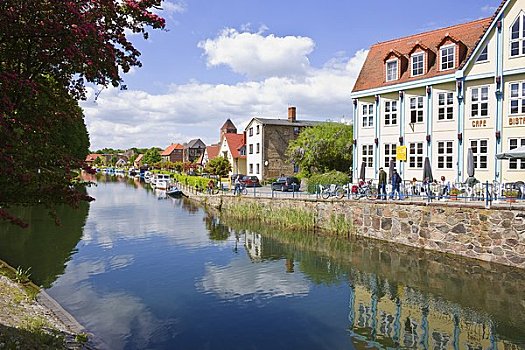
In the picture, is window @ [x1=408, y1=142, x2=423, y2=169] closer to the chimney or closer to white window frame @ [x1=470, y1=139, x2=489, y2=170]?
white window frame @ [x1=470, y1=139, x2=489, y2=170]

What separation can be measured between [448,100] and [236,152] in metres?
41.5

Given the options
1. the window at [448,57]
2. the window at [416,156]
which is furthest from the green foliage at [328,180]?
the window at [448,57]

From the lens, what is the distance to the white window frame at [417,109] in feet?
92.4

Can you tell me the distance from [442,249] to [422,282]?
4.22 m

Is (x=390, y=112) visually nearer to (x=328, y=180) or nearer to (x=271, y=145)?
(x=328, y=180)

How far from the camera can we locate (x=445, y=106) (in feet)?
88.6

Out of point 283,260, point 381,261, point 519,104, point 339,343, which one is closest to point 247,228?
point 283,260

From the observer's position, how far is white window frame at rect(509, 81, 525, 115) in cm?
2356

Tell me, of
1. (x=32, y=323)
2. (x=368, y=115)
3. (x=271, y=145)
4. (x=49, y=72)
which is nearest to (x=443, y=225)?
(x=368, y=115)

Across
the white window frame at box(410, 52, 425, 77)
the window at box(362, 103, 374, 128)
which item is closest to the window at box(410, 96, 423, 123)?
the white window frame at box(410, 52, 425, 77)

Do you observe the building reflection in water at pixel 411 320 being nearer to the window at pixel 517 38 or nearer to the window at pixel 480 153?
the window at pixel 480 153

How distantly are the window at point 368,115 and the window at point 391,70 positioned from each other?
2.29m

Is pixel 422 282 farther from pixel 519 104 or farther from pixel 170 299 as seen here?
pixel 519 104

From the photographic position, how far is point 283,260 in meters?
21.3
